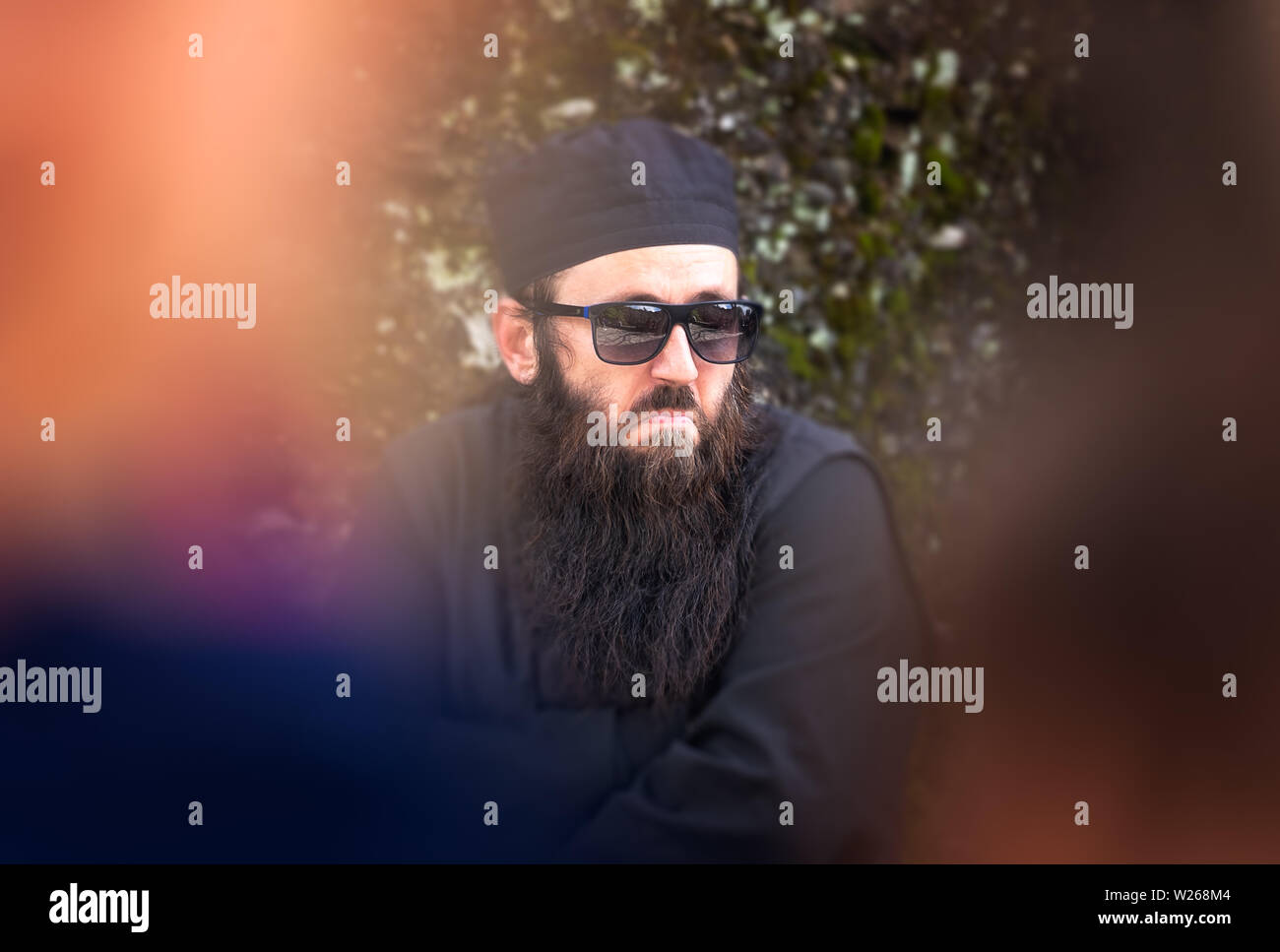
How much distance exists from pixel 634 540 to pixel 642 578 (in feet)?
0.30

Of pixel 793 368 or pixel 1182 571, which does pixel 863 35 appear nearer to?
pixel 793 368

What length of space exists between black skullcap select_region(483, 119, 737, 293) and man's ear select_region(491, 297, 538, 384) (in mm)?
52

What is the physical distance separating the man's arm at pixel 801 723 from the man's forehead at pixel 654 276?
1.56 ft

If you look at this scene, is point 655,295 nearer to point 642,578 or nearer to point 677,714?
point 642,578

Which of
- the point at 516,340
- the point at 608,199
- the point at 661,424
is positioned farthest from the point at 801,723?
the point at 608,199

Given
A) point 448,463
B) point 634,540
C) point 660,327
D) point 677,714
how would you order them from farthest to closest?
1. point 448,463
2. point 634,540
3. point 677,714
4. point 660,327

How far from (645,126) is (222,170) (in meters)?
1.20

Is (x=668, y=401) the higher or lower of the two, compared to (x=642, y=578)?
higher

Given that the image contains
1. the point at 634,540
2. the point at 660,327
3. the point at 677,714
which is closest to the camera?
the point at 660,327

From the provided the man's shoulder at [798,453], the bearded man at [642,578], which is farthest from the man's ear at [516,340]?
the man's shoulder at [798,453]

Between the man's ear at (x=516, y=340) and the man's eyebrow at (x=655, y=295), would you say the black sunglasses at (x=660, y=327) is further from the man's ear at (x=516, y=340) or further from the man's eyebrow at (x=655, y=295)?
the man's ear at (x=516, y=340)

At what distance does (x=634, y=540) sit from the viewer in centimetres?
185

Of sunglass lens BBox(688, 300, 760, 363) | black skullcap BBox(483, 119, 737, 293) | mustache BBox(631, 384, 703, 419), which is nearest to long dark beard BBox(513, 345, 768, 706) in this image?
mustache BBox(631, 384, 703, 419)

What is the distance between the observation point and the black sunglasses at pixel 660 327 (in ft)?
5.29
